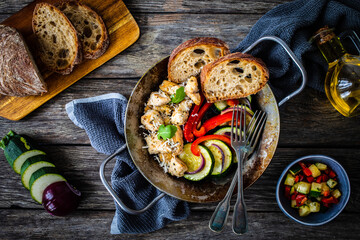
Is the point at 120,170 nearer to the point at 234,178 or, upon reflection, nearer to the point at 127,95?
the point at 127,95

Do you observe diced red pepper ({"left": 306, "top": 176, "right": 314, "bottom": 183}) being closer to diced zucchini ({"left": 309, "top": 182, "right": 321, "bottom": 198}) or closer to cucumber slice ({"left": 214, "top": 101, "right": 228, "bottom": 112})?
diced zucchini ({"left": 309, "top": 182, "right": 321, "bottom": 198})

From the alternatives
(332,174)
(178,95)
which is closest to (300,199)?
(332,174)

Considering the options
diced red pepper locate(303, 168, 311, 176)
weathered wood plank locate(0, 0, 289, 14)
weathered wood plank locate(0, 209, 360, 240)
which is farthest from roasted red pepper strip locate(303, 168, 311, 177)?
weathered wood plank locate(0, 0, 289, 14)

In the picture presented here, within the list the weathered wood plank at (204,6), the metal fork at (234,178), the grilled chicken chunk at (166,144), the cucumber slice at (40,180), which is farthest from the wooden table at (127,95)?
the grilled chicken chunk at (166,144)

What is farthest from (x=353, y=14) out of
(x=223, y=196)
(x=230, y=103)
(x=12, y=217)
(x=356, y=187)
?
(x=12, y=217)

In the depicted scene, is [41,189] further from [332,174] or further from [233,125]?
[332,174]
